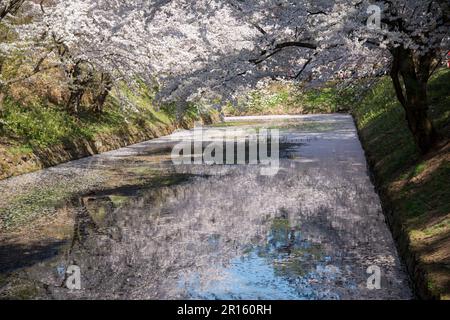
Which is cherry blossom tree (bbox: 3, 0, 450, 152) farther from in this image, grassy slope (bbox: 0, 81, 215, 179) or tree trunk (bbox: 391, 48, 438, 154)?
grassy slope (bbox: 0, 81, 215, 179)

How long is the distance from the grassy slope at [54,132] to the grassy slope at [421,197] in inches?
238

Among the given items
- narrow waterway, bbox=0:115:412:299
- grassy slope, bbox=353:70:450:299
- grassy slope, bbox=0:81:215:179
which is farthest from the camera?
grassy slope, bbox=0:81:215:179

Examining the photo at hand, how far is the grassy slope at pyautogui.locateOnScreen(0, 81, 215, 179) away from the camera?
68.9ft

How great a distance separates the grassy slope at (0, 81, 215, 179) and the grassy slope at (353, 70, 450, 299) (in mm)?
6048

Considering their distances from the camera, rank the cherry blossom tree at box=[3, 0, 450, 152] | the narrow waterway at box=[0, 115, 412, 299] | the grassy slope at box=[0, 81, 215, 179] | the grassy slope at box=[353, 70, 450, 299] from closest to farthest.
Answer: the grassy slope at box=[353, 70, 450, 299] < the narrow waterway at box=[0, 115, 412, 299] < the cherry blossom tree at box=[3, 0, 450, 152] < the grassy slope at box=[0, 81, 215, 179]

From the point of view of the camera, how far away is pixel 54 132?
2461 centimetres

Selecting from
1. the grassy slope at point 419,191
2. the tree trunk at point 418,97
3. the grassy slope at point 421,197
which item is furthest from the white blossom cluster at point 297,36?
the grassy slope at point 421,197

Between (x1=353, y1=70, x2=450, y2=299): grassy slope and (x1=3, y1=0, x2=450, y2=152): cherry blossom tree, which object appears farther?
(x1=3, y1=0, x2=450, y2=152): cherry blossom tree

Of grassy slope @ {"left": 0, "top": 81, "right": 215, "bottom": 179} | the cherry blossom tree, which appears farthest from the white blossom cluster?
grassy slope @ {"left": 0, "top": 81, "right": 215, "bottom": 179}

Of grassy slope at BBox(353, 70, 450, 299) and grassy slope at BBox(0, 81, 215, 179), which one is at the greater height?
grassy slope at BBox(0, 81, 215, 179)

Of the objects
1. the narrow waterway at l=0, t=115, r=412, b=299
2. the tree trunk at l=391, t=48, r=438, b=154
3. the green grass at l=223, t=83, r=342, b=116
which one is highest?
the green grass at l=223, t=83, r=342, b=116

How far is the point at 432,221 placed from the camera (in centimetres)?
948
